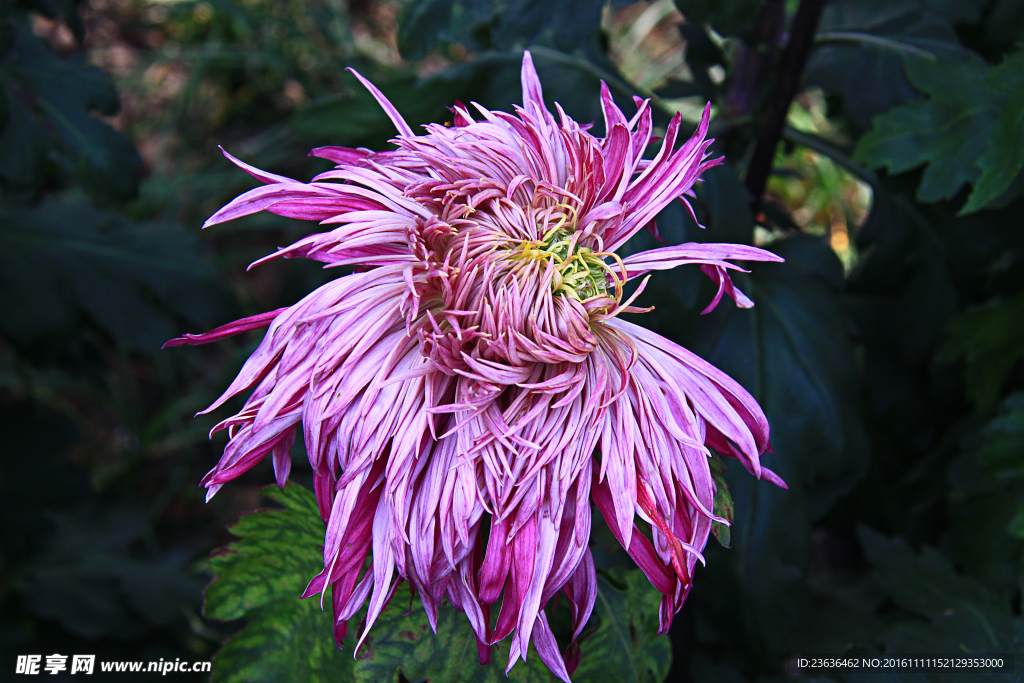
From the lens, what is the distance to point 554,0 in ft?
2.38

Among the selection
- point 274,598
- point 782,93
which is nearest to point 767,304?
point 782,93

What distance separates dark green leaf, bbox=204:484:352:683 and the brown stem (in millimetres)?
603

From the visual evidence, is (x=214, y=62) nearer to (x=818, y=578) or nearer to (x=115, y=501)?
(x=115, y=501)

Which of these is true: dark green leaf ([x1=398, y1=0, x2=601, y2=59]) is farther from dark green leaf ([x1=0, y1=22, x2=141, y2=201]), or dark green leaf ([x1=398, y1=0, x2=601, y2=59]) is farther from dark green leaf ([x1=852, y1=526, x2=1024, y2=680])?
dark green leaf ([x1=852, y1=526, x2=1024, y2=680])

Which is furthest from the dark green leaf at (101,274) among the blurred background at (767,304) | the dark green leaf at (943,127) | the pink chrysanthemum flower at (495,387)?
the dark green leaf at (943,127)

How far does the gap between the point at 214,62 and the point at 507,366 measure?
2.00 m

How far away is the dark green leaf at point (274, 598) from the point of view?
1.96 feet

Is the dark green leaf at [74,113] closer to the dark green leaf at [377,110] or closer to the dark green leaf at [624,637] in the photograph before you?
the dark green leaf at [377,110]

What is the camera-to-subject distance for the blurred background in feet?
2.50


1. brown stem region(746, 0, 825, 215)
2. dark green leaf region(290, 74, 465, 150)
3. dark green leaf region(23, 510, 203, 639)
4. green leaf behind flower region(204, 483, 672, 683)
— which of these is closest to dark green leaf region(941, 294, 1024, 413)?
brown stem region(746, 0, 825, 215)

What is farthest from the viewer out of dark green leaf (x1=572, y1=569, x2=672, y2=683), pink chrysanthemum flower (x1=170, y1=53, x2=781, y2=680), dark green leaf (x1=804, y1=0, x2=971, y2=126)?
dark green leaf (x1=804, y1=0, x2=971, y2=126)

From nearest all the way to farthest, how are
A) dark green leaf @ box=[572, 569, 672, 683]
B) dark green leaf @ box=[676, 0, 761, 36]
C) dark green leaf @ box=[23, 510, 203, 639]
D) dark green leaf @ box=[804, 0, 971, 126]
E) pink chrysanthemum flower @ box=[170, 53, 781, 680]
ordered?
pink chrysanthemum flower @ box=[170, 53, 781, 680] → dark green leaf @ box=[572, 569, 672, 683] → dark green leaf @ box=[676, 0, 761, 36] → dark green leaf @ box=[804, 0, 971, 126] → dark green leaf @ box=[23, 510, 203, 639]

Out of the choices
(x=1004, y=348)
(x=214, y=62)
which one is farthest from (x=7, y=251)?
(x=1004, y=348)

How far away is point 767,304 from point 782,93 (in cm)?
25
